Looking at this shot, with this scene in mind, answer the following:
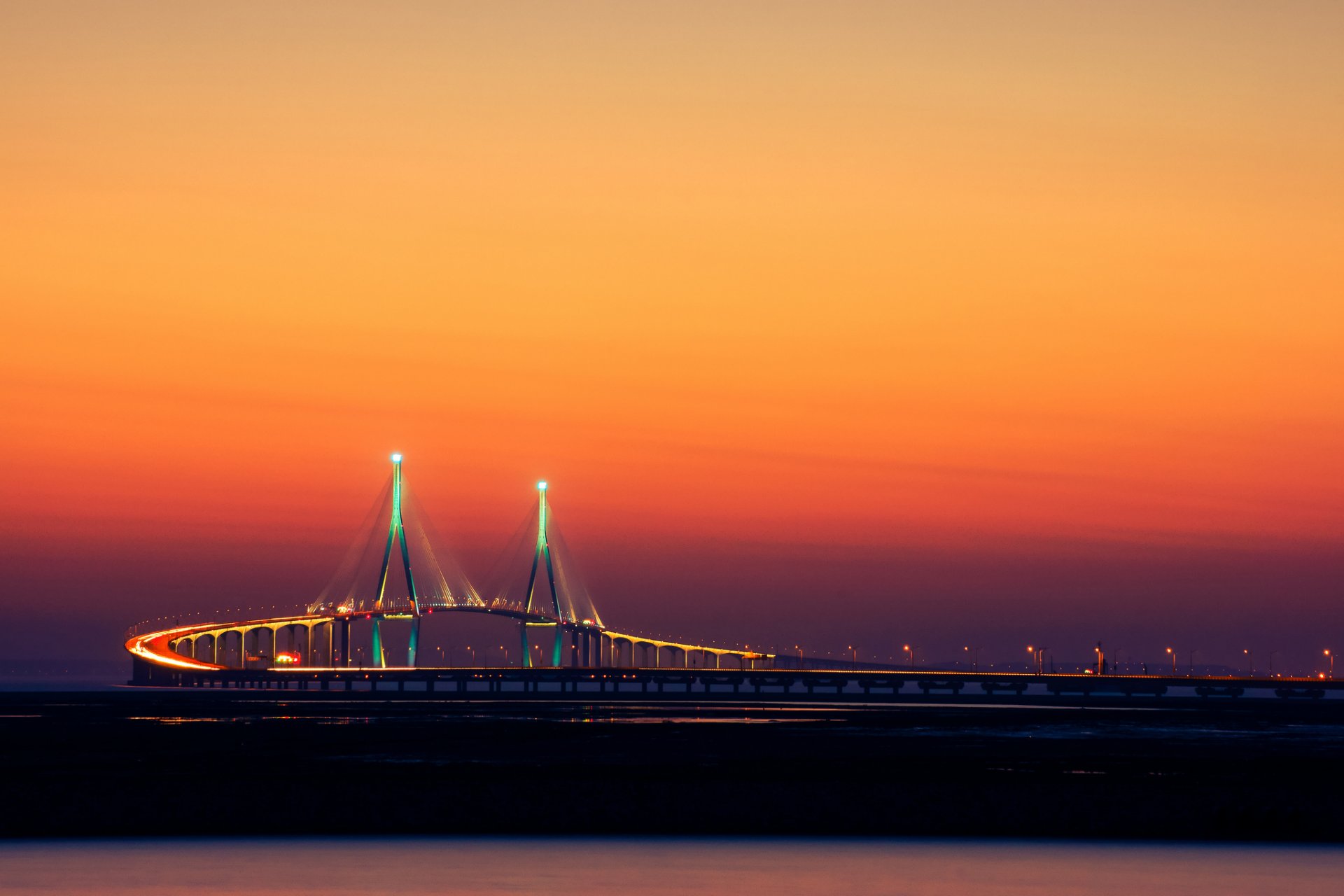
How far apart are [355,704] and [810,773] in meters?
84.6

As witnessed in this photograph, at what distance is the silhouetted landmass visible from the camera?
76.4ft

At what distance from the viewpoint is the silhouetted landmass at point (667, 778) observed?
76.4 feet

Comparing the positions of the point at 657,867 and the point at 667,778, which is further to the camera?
the point at 667,778

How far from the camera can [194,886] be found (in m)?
18.3

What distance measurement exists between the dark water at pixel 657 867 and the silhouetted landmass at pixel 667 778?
114cm

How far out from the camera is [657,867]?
19.9m

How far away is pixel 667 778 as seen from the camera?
3222 centimetres

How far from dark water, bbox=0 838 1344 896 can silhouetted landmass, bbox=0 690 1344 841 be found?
1.14 m

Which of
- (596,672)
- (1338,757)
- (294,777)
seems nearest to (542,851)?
(294,777)

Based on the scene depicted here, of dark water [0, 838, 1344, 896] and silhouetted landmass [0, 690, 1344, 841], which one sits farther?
silhouetted landmass [0, 690, 1344, 841]

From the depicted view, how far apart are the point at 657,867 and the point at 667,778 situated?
1235 centimetres

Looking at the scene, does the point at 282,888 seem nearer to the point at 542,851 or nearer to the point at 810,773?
the point at 542,851

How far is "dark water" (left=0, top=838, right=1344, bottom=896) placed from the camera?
18328mm

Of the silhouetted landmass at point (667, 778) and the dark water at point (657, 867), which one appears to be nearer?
the dark water at point (657, 867)
